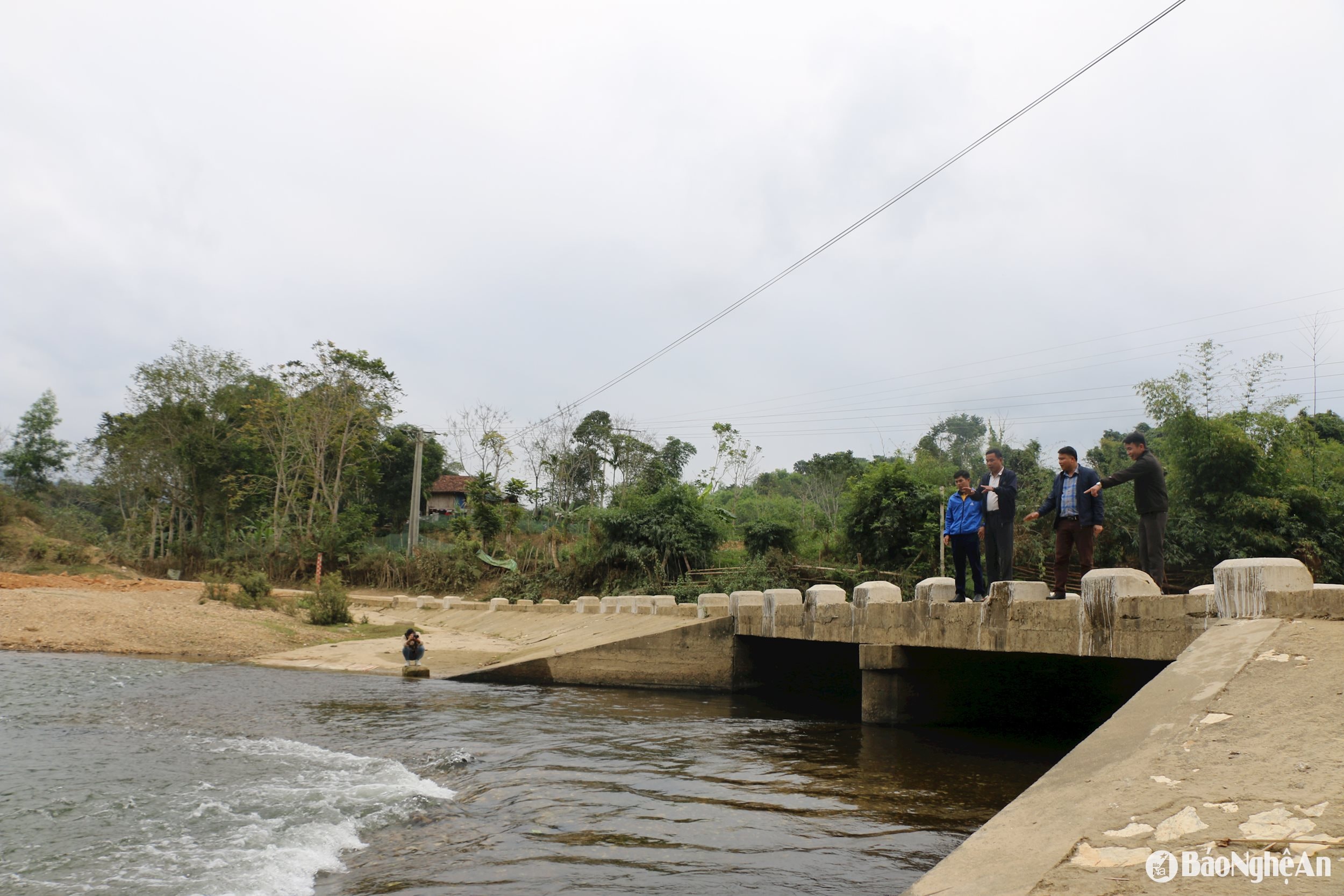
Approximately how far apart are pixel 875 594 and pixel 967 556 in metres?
1.49

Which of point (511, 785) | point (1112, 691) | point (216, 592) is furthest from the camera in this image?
point (216, 592)

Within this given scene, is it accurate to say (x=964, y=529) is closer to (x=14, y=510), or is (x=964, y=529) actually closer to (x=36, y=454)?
(x=14, y=510)

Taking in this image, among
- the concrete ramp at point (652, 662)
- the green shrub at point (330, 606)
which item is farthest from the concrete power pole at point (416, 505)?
the concrete ramp at point (652, 662)

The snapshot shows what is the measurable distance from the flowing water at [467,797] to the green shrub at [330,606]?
30.2 feet

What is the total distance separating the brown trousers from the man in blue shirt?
939 millimetres

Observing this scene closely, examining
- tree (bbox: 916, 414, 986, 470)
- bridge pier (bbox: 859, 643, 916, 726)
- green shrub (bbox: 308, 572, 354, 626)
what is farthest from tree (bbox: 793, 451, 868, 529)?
bridge pier (bbox: 859, 643, 916, 726)

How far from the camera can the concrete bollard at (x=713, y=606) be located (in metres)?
14.2

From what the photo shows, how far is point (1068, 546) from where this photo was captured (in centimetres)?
852

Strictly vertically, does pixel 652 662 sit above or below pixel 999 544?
below

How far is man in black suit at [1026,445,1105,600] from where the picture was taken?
8.30m

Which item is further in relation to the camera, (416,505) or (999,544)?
(416,505)

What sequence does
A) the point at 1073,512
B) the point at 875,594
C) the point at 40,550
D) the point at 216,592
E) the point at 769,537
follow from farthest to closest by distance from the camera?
the point at 40,550
the point at 216,592
the point at 769,537
the point at 875,594
the point at 1073,512

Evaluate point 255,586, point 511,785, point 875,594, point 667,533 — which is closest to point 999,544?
point 875,594

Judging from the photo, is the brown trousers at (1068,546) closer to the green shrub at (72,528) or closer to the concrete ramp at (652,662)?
the concrete ramp at (652,662)
